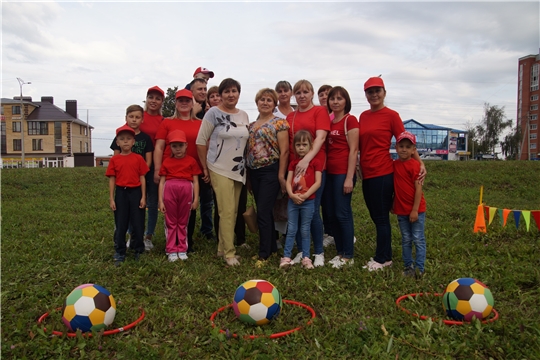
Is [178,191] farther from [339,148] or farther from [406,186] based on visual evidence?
[406,186]

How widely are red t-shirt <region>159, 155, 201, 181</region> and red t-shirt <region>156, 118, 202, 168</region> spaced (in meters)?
0.15

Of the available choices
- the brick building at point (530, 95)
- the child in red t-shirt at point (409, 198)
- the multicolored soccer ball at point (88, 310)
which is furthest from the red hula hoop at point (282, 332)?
the brick building at point (530, 95)

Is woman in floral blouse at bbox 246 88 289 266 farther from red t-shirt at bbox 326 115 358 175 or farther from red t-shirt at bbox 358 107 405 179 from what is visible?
red t-shirt at bbox 358 107 405 179

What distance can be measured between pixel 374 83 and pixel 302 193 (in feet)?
5.18

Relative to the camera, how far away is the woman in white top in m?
5.35

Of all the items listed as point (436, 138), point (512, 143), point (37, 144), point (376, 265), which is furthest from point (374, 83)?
point (512, 143)

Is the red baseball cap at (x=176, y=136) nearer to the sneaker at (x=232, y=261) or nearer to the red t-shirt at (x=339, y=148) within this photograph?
the sneaker at (x=232, y=261)

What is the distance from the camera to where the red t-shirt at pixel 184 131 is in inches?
221

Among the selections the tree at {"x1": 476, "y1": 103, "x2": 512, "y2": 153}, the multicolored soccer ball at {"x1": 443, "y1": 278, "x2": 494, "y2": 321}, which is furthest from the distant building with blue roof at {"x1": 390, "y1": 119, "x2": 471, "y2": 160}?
the multicolored soccer ball at {"x1": 443, "y1": 278, "x2": 494, "y2": 321}

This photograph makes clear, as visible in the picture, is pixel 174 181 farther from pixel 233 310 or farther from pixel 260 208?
pixel 233 310

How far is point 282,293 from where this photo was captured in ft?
14.3

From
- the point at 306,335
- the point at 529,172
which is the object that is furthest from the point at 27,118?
the point at 306,335

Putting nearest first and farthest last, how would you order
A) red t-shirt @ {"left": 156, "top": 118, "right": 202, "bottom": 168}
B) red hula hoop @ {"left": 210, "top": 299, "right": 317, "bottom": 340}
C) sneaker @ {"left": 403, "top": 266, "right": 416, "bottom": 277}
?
red hula hoop @ {"left": 210, "top": 299, "right": 317, "bottom": 340} < sneaker @ {"left": 403, "top": 266, "right": 416, "bottom": 277} < red t-shirt @ {"left": 156, "top": 118, "right": 202, "bottom": 168}

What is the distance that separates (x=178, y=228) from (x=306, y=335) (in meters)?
2.79
